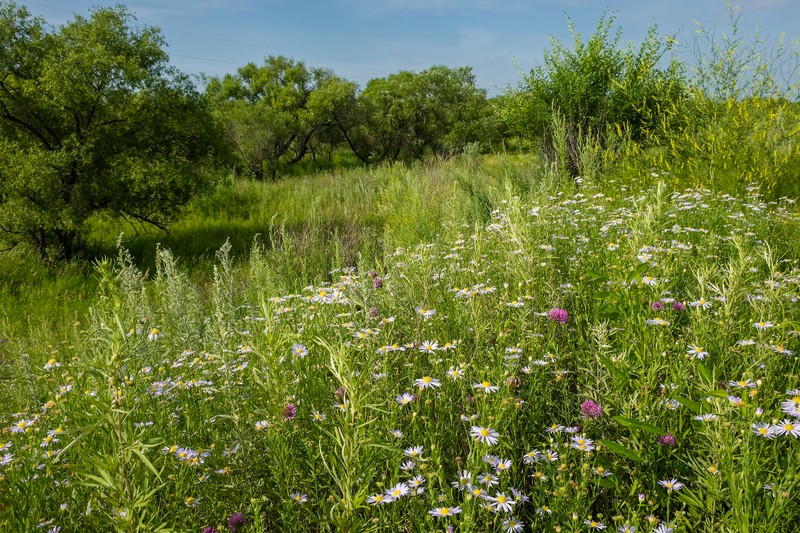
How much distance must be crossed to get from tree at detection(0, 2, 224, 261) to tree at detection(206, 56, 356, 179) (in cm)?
1240

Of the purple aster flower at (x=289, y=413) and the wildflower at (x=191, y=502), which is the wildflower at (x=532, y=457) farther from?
the wildflower at (x=191, y=502)

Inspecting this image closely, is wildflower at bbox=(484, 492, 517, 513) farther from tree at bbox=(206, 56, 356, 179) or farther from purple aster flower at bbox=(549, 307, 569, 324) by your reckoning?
tree at bbox=(206, 56, 356, 179)

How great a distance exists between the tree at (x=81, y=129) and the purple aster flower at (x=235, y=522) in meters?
7.80

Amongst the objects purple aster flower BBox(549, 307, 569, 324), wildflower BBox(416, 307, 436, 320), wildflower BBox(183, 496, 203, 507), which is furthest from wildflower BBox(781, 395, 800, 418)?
wildflower BBox(183, 496, 203, 507)

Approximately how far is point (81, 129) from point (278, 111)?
1851 cm

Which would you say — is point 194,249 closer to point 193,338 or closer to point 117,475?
point 193,338

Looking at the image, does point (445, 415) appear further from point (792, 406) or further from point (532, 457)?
point (792, 406)

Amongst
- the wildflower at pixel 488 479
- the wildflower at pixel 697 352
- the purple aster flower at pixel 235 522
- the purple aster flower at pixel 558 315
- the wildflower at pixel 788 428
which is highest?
the purple aster flower at pixel 558 315

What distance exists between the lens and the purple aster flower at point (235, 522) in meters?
1.73

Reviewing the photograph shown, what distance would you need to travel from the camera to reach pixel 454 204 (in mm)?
7062

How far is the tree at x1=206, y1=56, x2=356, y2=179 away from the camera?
22969 mm

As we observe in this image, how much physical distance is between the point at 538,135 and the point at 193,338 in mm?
12736

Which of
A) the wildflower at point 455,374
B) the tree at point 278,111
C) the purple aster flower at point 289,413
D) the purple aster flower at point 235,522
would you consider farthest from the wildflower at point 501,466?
the tree at point 278,111

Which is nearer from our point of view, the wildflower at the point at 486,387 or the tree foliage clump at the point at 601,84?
the wildflower at the point at 486,387
